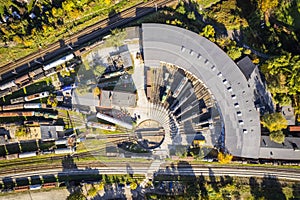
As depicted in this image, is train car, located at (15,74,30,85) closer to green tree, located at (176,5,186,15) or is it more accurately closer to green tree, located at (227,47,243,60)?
green tree, located at (176,5,186,15)

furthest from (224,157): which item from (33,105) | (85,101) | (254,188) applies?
(33,105)

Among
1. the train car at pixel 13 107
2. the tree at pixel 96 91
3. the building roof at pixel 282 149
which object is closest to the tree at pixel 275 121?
the building roof at pixel 282 149

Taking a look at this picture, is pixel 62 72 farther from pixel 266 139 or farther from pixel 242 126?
pixel 266 139

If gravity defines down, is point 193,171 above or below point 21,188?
above

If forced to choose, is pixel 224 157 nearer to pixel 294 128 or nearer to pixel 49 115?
pixel 294 128

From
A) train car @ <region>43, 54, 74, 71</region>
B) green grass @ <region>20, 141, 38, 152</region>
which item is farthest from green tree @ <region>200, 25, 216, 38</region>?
green grass @ <region>20, 141, 38, 152</region>

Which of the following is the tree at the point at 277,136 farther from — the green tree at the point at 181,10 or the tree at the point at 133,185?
the green tree at the point at 181,10

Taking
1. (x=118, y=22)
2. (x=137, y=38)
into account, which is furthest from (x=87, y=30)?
(x=137, y=38)
